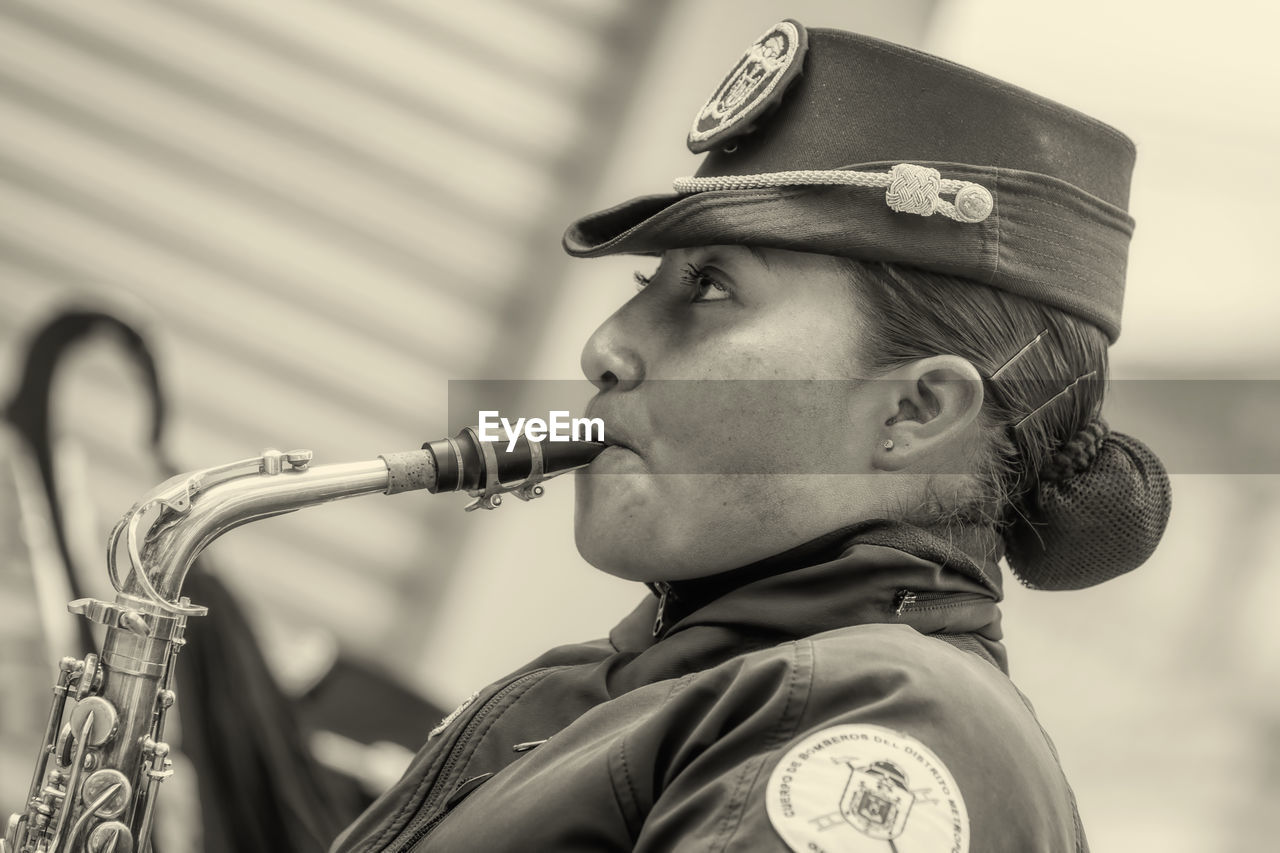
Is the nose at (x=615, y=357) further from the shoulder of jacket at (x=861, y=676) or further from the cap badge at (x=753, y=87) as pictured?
the shoulder of jacket at (x=861, y=676)

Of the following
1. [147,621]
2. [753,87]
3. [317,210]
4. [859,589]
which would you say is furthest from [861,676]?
[317,210]

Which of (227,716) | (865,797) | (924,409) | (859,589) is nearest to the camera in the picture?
(865,797)

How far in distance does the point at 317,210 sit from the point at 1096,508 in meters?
1.67

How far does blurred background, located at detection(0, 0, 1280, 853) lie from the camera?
2258 millimetres

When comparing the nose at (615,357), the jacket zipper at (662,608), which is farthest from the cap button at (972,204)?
the jacket zipper at (662,608)

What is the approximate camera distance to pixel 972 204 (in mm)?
1307

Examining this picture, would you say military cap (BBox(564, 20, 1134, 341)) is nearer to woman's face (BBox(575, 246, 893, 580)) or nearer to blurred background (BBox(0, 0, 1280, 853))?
woman's face (BBox(575, 246, 893, 580))

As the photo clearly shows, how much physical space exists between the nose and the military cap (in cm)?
9

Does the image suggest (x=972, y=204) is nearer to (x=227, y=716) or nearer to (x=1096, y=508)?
(x=1096, y=508)

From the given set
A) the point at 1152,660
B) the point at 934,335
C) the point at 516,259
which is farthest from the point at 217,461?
the point at 1152,660

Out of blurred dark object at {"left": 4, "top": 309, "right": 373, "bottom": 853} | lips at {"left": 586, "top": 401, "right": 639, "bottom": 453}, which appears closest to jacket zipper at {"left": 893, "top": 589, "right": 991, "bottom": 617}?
lips at {"left": 586, "top": 401, "right": 639, "bottom": 453}

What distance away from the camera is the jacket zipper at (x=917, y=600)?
1.26 meters

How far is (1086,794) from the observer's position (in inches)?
90.0

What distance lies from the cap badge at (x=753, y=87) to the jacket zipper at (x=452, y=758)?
2.11ft
